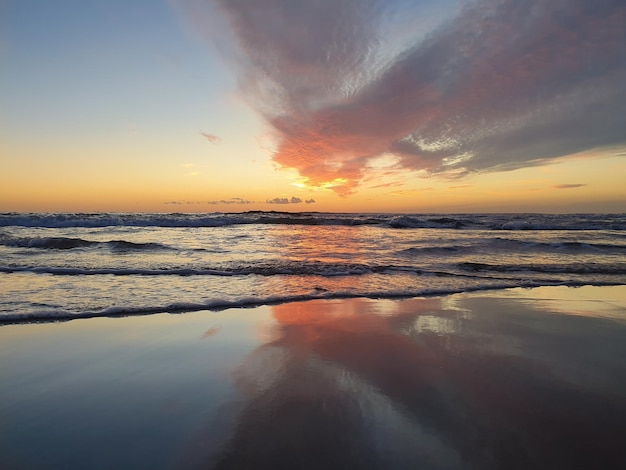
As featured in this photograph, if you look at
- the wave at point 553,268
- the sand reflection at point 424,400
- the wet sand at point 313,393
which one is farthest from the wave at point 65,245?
the wave at point 553,268

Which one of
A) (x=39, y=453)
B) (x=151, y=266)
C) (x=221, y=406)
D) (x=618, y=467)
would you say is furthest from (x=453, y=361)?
(x=151, y=266)

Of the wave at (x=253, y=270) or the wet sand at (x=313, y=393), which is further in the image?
the wave at (x=253, y=270)

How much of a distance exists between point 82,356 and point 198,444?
2.41 m

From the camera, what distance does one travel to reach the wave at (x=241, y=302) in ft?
17.5

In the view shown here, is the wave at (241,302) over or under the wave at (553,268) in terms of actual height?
over

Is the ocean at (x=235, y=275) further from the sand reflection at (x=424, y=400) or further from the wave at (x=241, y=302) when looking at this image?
the sand reflection at (x=424, y=400)

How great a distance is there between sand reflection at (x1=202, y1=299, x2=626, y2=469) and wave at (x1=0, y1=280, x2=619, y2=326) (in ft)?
5.07

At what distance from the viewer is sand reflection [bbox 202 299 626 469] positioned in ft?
7.28

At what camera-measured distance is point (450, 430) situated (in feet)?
8.14

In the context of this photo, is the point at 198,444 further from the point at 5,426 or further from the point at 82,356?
the point at 82,356

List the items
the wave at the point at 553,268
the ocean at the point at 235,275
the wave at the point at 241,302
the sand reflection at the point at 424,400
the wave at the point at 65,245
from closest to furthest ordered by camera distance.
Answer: the sand reflection at the point at 424,400 < the wave at the point at 241,302 < the ocean at the point at 235,275 < the wave at the point at 553,268 < the wave at the point at 65,245

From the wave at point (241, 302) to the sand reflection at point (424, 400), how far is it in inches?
60.9

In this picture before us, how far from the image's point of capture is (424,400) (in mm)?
2924

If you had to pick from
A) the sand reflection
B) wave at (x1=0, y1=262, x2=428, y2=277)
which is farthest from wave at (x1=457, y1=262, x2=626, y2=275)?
the sand reflection
